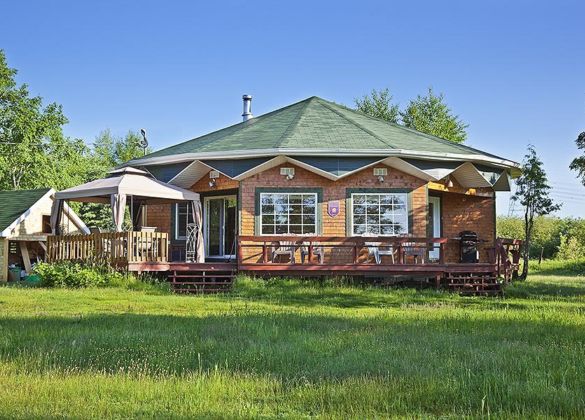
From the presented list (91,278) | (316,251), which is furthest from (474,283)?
(91,278)

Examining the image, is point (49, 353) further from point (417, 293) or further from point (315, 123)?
point (315, 123)

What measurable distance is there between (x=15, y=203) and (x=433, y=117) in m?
29.7

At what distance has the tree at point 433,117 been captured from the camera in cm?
4378

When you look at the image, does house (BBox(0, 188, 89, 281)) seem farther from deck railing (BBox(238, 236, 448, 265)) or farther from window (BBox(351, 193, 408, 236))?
window (BBox(351, 193, 408, 236))

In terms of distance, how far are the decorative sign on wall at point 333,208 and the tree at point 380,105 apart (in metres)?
29.0

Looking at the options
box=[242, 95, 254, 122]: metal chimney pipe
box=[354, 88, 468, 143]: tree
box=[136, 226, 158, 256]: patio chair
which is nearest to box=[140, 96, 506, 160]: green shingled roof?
box=[242, 95, 254, 122]: metal chimney pipe

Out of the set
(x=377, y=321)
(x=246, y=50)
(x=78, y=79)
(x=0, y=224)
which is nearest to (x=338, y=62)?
(x=246, y=50)

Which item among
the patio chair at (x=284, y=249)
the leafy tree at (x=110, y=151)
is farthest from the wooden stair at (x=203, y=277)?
the leafy tree at (x=110, y=151)

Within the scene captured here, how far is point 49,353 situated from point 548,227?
1976 inches

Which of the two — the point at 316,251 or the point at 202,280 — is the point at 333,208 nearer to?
the point at 316,251

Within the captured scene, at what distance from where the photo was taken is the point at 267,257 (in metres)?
18.1

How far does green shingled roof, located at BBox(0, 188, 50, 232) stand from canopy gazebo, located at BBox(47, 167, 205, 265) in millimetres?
3633

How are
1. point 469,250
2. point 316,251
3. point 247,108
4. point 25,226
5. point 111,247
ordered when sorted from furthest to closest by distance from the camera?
1. point 247,108
2. point 25,226
3. point 469,250
4. point 316,251
5. point 111,247

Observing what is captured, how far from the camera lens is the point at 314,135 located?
19703mm
